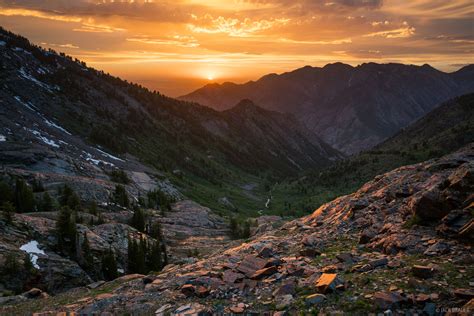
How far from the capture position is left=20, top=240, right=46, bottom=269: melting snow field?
46419 mm

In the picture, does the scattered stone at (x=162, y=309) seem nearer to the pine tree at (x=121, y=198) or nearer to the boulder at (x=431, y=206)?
the boulder at (x=431, y=206)

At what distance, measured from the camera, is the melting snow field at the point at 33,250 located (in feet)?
152

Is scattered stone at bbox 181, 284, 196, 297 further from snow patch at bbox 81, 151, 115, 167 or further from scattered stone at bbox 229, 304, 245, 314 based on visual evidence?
snow patch at bbox 81, 151, 115, 167

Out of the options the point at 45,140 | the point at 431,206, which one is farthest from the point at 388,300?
the point at 45,140

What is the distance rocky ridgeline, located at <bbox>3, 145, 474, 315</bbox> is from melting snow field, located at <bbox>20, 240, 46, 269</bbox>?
1668 cm

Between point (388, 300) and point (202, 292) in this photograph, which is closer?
point (388, 300)

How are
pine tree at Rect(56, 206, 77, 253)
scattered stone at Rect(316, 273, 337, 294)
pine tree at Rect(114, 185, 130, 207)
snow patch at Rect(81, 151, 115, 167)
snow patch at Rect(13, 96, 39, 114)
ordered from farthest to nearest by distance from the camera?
1. snow patch at Rect(13, 96, 39, 114)
2. snow patch at Rect(81, 151, 115, 167)
3. pine tree at Rect(114, 185, 130, 207)
4. pine tree at Rect(56, 206, 77, 253)
5. scattered stone at Rect(316, 273, 337, 294)

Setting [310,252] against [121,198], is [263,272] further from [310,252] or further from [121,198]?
[121,198]

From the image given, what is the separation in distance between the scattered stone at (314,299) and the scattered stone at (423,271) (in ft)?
16.7

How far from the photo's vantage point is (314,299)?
1827 centimetres

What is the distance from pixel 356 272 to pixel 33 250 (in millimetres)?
47085

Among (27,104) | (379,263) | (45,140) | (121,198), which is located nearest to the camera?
(379,263)

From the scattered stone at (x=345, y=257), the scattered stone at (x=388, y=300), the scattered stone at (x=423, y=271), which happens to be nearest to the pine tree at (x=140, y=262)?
the scattered stone at (x=345, y=257)

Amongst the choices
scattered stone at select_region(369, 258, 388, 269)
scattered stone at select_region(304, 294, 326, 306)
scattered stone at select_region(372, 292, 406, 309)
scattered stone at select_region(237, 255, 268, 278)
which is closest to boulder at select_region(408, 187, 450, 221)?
scattered stone at select_region(369, 258, 388, 269)
